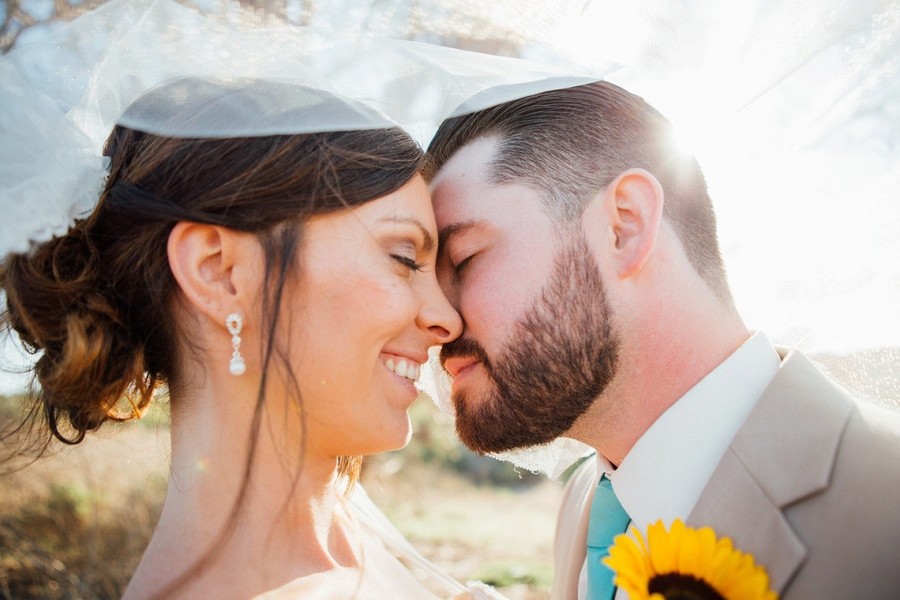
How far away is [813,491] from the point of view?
185 cm

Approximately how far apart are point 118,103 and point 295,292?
72 centimetres

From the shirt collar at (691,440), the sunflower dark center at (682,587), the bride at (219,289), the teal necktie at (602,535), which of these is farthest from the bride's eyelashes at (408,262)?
the sunflower dark center at (682,587)

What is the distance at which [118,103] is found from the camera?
2.01 m

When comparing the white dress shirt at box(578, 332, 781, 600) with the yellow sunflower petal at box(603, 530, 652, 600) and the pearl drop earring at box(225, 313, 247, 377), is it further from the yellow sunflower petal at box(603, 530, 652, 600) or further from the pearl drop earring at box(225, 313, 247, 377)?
the pearl drop earring at box(225, 313, 247, 377)

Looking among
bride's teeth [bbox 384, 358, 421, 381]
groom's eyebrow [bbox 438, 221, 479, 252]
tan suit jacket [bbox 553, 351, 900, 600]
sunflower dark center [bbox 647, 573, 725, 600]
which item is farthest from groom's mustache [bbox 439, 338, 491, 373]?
sunflower dark center [bbox 647, 573, 725, 600]

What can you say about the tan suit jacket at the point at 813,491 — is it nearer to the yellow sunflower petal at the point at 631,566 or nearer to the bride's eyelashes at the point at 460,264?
the yellow sunflower petal at the point at 631,566

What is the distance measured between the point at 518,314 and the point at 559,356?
8.3 inches

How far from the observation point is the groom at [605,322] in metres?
2.24

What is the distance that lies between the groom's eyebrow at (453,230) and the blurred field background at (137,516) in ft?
3.98

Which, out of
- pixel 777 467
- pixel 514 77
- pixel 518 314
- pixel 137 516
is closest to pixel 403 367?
pixel 518 314

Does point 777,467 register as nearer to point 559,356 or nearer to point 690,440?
point 690,440

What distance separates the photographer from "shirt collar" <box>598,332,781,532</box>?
2232mm

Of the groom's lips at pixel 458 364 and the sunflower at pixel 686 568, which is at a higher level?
the sunflower at pixel 686 568

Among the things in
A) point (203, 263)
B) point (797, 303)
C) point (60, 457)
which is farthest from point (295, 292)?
point (60, 457)
